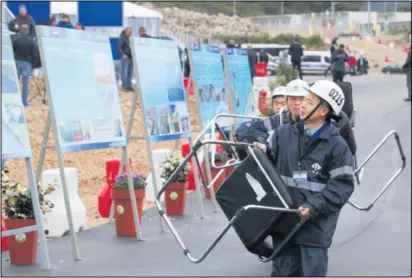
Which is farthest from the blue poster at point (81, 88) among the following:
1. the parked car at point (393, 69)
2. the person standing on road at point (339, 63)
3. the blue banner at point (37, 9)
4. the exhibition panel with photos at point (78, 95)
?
the parked car at point (393, 69)

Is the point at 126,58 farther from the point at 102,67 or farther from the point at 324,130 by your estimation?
the point at 324,130

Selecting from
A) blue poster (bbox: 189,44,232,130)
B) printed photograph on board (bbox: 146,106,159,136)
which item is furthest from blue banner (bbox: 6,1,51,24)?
printed photograph on board (bbox: 146,106,159,136)

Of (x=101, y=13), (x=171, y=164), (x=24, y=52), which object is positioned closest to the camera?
(x=171, y=164)

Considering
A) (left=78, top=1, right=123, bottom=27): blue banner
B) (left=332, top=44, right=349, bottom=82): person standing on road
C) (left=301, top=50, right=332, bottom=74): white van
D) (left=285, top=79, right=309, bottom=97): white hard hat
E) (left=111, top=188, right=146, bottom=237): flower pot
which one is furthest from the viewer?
(left=301, top=50, right=332, bottom=74): white van

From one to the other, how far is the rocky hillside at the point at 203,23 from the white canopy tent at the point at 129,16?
2649 cm

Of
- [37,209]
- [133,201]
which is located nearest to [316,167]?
[37,209]

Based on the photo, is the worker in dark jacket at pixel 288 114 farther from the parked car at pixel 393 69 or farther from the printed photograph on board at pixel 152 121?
the parked car at pixel 393 69

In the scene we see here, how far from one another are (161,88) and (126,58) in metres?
14.0

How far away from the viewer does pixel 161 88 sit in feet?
41.1

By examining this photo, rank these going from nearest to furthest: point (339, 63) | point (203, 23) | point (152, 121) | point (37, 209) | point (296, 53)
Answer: point (37, 209) < point (152, 121) < point (339, 63) < point (296, 53) < point (203, 23)

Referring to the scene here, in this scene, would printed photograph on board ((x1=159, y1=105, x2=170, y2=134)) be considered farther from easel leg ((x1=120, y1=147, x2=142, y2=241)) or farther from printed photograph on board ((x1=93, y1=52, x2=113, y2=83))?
printed photograph on board ((x1=93, y1=52, x2=113, y2=83))

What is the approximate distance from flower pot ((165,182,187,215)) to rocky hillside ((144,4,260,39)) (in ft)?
155

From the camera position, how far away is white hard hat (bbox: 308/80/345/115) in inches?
266

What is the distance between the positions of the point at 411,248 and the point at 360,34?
251ft
